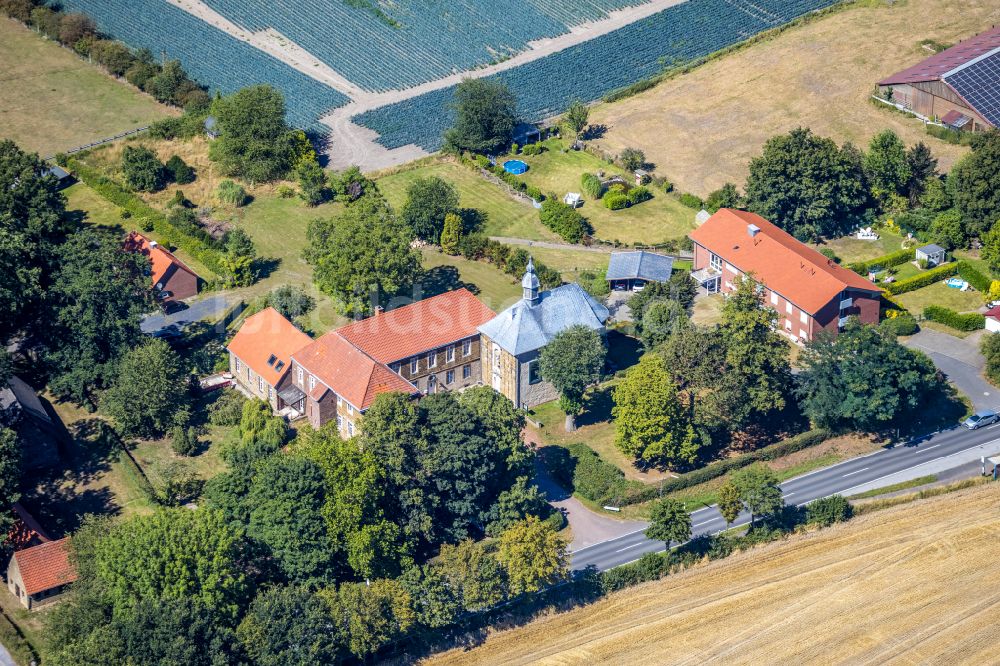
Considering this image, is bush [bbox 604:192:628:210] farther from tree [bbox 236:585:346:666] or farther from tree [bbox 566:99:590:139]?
tree [bbox 236:585:346:666]

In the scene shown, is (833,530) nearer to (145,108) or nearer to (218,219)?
(218,219)

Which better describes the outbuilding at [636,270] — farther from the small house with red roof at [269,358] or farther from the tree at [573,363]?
the small house with red roof at [269,358]

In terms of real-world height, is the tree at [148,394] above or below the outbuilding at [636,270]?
below

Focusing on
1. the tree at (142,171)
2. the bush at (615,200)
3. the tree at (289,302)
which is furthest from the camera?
the tree at (142,171)

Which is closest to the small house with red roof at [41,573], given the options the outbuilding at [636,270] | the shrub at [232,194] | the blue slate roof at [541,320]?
the blue slate roof at [541,320]

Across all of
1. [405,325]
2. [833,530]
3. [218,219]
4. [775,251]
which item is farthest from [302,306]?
[833,530]

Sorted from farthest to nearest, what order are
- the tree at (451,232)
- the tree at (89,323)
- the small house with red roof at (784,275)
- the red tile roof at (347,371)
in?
the tree at (451,232), the small house with red roof at (784,275), the tree at (89,323), the red tile roof at (347,371)

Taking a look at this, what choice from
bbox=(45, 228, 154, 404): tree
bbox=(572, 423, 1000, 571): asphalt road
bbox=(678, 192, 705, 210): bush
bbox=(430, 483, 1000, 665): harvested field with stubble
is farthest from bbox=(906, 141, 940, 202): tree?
bbox=(45, 228, 154, 404): tree
